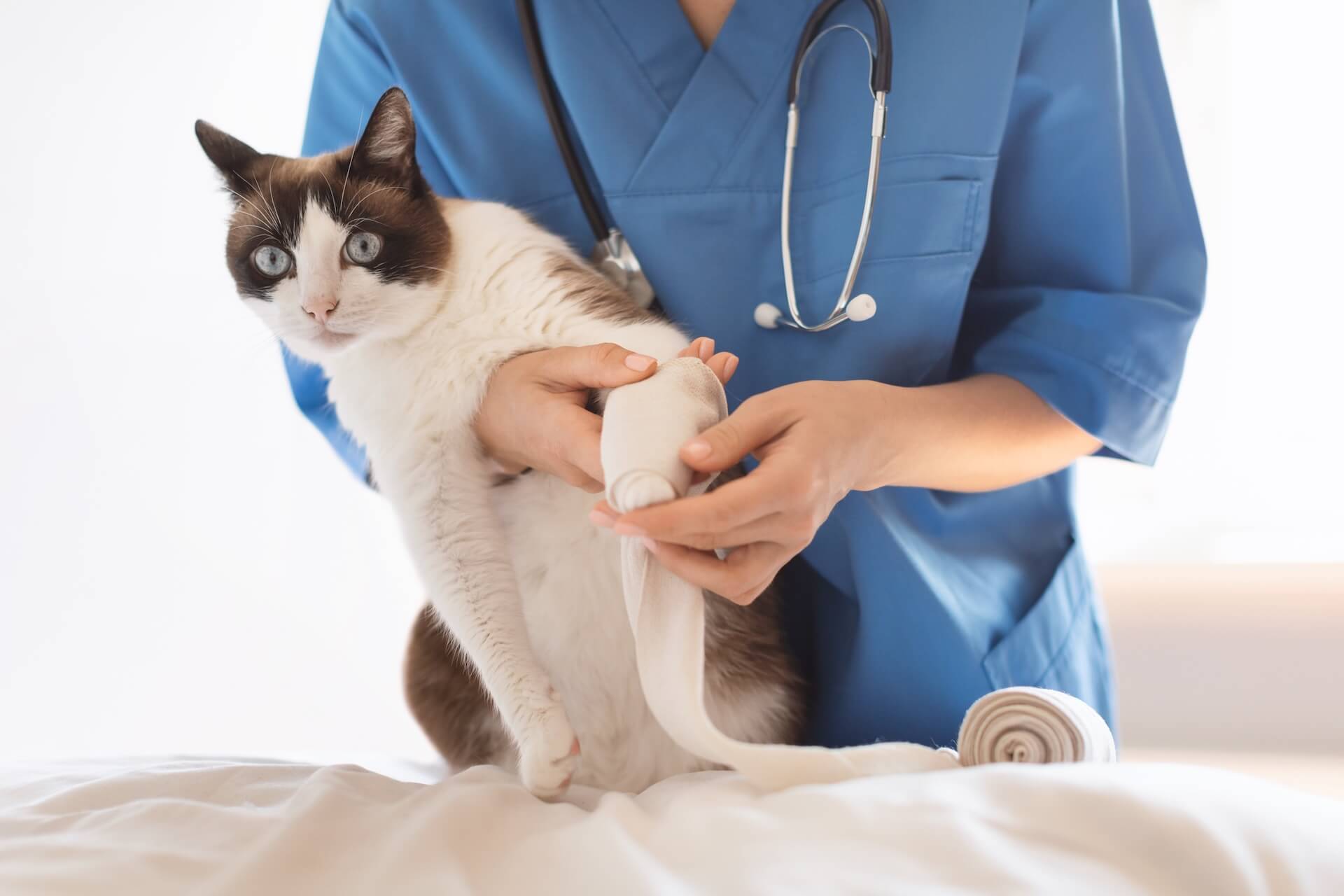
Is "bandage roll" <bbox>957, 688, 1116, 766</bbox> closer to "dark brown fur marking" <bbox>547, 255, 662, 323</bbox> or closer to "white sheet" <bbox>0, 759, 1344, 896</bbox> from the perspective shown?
"white sheet" <bbox>0, 759, 1344, 896</bbox>

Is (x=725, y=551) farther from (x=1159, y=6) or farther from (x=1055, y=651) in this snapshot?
(x=1159, y=6)

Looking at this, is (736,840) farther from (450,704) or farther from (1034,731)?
(450,704)

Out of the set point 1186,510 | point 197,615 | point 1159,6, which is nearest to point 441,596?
point 197,615

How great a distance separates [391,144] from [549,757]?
2.01 ft

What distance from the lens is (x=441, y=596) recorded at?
0.88 meters

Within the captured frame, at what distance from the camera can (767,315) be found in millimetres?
951

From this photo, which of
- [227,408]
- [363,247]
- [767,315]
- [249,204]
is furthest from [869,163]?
[227,408]

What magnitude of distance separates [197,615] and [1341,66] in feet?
7.52

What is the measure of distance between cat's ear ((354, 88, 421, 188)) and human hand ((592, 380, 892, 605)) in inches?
18.8

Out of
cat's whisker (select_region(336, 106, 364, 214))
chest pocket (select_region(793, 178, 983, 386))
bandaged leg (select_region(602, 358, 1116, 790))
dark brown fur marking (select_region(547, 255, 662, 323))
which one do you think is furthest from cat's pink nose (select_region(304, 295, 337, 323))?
chest pocket (select_region(793, 178, 983, 386))

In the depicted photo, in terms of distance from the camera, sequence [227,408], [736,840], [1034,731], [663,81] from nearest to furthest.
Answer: [736,840] → [1034,731] → [663,81] → [227,408]

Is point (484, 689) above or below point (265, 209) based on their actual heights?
below

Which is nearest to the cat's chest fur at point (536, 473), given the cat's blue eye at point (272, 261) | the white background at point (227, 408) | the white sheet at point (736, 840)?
the cat's blue eye at point (272, 261)

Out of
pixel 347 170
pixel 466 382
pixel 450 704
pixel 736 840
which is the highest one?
pixel 347 170
